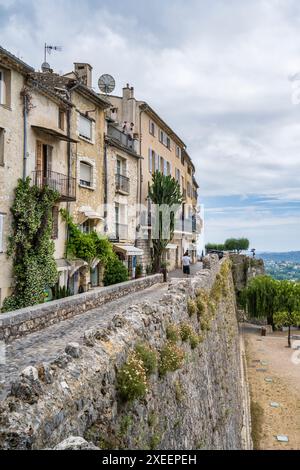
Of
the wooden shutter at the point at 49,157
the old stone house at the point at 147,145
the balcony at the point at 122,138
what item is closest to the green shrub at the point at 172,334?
the wooden shutter at the point at 49,157

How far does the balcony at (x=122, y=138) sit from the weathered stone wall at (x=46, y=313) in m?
14.4

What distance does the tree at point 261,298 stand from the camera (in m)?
40.3

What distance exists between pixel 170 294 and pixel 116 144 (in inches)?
717

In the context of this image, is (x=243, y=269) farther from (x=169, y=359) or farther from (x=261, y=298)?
(x=169, y=359)

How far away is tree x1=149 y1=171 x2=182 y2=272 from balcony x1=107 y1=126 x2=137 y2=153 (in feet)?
9.76

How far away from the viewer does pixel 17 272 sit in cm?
1677

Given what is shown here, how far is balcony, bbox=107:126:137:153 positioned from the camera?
27.1 m

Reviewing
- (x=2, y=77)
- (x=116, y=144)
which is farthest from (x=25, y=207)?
(x=116, y=144)

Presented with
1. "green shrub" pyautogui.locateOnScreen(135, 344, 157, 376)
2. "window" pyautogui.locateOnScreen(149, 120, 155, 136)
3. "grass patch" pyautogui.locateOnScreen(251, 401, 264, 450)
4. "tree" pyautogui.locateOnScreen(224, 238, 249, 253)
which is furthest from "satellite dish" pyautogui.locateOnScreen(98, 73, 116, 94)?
"tree" pyautogui.locateOnScreen(224, 238, 249, 253)

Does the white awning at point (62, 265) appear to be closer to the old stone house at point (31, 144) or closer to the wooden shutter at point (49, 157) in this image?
the old stone house at point (31, 144)

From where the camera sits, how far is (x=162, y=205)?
31.0 metres

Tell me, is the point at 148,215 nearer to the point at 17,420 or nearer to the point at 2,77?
the point at 2,77

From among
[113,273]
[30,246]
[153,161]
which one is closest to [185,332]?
[30,246]

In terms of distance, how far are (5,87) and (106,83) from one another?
1464cm
